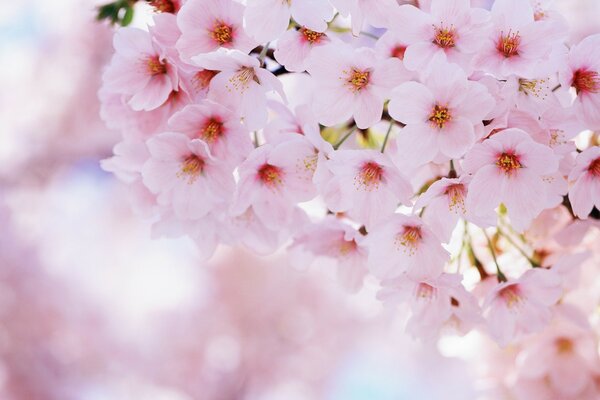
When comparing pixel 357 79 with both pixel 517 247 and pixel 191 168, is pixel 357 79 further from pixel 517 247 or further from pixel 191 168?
pixel 517 247

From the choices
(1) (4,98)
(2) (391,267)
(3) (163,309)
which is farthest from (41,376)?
(2) (391,267)

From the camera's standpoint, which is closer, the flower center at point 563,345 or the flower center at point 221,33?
the flower center at point 221,33

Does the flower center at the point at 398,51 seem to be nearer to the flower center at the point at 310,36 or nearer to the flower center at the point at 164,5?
the flower center at the point at 310,36

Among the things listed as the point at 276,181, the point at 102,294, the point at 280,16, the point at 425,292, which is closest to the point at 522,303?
the point at 425,292

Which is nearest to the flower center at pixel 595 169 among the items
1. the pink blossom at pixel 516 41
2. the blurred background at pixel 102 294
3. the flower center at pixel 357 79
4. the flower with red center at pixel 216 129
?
the pink blossom at pixel 516 41

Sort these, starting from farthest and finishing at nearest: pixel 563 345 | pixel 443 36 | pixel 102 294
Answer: pixel 102 294
pixel 563 345
pixel 443 36

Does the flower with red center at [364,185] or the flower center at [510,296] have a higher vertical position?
the flower with red center at [364,185]

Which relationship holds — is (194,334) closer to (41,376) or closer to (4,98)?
(41,376)
